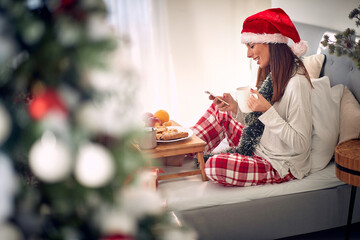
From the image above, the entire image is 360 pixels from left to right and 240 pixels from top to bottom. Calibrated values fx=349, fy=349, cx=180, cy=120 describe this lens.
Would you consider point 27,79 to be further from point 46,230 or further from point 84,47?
point 46,230

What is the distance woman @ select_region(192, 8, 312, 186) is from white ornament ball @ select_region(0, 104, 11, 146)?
1.33 meters

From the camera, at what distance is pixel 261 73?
2.03 meters

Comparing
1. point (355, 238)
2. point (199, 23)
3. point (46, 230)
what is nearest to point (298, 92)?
Result: point (355, 238)

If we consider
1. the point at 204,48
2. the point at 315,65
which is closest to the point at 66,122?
the point at 315,65

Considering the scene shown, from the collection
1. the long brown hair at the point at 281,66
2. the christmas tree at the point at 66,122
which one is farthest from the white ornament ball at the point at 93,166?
the long brown hair at the point at 281,66

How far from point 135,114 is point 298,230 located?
149 cm

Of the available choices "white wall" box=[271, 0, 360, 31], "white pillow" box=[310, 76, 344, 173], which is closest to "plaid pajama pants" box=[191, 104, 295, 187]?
"white pillow" box=[310, 76, 344, 173]

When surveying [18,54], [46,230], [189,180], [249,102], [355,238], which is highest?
[18,54]

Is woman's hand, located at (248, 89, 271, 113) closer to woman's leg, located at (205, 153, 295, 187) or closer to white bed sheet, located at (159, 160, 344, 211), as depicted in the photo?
woman's leg, located at (205, 153, 295, 187)

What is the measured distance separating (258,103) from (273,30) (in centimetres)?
40

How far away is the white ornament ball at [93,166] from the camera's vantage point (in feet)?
1.50

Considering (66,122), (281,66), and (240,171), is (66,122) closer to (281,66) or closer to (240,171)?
(240,171)

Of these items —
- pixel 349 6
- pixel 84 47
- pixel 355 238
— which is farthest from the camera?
pixel 349 6

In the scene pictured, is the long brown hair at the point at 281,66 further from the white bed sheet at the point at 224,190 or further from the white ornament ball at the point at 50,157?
the white ornament ball at the point at 50,157
